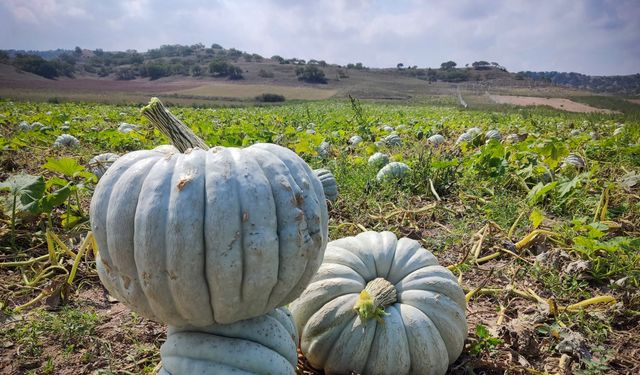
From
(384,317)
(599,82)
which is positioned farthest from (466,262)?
(599,82)

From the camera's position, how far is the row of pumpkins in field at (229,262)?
1.61 m

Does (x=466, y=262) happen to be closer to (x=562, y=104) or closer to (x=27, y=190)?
(x=27, y=190)

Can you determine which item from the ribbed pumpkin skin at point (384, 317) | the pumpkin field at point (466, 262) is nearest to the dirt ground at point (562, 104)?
the pumpkin field at point (466, 262)

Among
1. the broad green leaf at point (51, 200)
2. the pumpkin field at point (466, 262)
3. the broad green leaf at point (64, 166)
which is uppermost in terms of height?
the broad green leaf at point (64, 166)

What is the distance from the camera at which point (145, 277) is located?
1.63 meters

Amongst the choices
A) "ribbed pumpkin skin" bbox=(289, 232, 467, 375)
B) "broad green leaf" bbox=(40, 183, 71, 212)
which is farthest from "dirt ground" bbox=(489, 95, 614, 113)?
"broad green leaf" bbox=(40, 183, 71, 212)

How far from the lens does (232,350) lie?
1780 mm

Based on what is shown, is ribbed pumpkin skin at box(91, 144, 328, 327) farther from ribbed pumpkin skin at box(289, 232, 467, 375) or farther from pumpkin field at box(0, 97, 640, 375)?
ribbed pumpkin skin at box(289, 232, 467, 375)

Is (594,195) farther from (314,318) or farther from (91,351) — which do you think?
(91,351)

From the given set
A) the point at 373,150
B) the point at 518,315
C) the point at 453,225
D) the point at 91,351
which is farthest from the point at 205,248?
the point at 373,150

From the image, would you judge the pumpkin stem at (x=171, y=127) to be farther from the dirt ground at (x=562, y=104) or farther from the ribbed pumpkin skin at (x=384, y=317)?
the dirt ground at (x=562, y=104)

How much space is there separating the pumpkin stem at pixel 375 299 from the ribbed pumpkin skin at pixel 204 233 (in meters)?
0.45

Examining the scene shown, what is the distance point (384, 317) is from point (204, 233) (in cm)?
110

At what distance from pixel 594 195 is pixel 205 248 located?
506 centimetres
